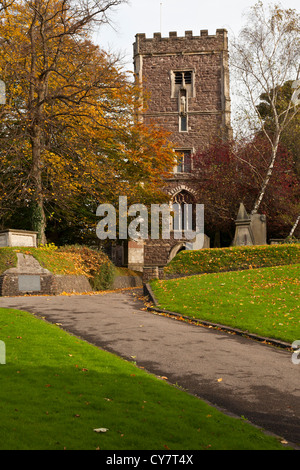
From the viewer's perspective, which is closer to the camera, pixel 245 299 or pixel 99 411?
pixel 99 411

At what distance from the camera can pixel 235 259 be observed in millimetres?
23578

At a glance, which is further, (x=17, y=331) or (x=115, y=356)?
(x=17, y=331)

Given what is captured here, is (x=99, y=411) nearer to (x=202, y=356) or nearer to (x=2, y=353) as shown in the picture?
(x=2, y=353)

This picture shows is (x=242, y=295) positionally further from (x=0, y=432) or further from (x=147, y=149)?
(x=147, y=149)

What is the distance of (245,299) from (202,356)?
20.8 feet

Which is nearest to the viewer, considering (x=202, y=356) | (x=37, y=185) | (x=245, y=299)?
(x=202, y=356)

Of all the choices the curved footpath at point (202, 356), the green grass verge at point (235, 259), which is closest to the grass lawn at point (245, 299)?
the curved footpath at point (202, 356)

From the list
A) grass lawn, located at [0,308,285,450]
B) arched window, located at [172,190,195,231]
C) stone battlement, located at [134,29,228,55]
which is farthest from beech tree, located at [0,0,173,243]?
stone battlement, located at [134,29,228,55]

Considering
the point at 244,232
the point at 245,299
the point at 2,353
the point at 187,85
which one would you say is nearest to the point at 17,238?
Answer: the point at 245,299

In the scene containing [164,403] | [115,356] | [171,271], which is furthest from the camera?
[171,271]

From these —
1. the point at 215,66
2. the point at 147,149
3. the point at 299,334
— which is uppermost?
the point at 215,66
